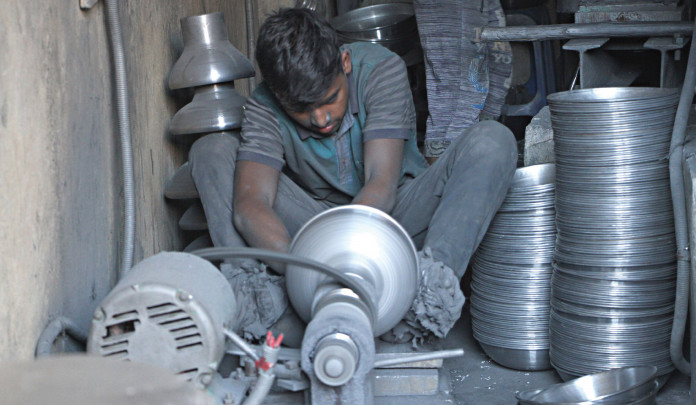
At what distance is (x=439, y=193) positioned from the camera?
3.20 meters

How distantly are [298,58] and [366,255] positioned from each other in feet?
2.75

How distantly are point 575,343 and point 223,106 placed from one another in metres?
1.73

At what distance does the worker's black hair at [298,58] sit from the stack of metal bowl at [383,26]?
2.25 metres

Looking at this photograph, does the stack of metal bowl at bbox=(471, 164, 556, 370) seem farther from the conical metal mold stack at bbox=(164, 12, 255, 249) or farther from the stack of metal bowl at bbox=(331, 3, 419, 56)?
the stack of metal bowl at bbox=(331, 3, 419, 56)

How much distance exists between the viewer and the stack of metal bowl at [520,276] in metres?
3.22

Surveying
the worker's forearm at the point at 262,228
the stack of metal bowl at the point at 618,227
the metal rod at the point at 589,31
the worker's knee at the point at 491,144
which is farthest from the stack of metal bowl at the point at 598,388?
the metal rod at the point at 589,31

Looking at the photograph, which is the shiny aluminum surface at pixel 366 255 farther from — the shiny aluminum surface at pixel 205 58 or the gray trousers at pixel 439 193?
the shiny aluminum surface at pixel 205 58

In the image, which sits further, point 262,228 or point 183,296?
point 262,228

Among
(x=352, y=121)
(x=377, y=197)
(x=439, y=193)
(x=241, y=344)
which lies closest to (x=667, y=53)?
(x=439, y=193)

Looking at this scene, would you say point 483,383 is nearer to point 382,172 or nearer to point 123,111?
point 382,172

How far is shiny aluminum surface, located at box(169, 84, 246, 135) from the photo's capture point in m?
3.53

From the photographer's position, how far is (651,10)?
4.27 m

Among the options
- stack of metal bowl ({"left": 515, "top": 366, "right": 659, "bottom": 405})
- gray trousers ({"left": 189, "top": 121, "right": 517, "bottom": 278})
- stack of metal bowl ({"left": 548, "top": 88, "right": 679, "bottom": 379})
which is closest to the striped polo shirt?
gray trousers ({"left": 189, "top": 121, "right": 517, "bottom": 278})

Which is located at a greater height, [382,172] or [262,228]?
[382,172]
